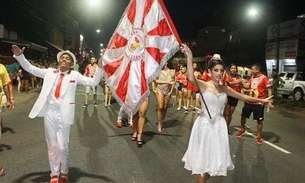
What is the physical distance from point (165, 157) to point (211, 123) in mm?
2499

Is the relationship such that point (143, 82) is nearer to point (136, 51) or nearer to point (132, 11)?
point (136, 51)

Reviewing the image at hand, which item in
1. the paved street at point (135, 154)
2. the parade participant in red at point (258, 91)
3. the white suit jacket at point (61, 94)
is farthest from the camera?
the parade participant in red at point (258, 91)

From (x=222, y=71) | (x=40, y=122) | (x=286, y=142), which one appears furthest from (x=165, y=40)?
(x=40, y=122)

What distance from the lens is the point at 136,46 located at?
6.10 meters

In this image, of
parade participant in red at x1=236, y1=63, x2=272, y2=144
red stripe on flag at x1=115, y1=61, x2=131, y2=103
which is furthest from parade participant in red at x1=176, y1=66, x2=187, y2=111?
red stripe on flag at x1=115, y1=61, x2=131, y2=103

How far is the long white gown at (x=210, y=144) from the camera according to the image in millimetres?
4270

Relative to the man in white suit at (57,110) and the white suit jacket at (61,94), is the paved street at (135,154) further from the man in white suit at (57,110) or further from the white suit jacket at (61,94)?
the white suit jacket at (61,94)

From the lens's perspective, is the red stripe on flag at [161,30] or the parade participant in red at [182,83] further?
the parade participant in red at [182,83]

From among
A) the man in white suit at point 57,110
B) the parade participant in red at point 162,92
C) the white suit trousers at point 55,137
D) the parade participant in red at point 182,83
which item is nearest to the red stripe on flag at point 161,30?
the man in white suit at point 57,110

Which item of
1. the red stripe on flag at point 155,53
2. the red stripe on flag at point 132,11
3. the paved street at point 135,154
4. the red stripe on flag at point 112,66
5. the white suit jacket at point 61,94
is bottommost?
the paved street at point 135,154

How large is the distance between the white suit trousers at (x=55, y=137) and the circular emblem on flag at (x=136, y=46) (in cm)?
181

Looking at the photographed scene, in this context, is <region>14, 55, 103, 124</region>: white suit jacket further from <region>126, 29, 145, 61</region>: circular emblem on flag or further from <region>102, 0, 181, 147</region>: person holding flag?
<region>126, 29, 145, 61</region>: circular emblem on flag

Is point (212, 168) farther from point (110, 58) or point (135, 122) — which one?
point (135, 122)

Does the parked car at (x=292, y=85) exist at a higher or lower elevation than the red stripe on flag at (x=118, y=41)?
lower
